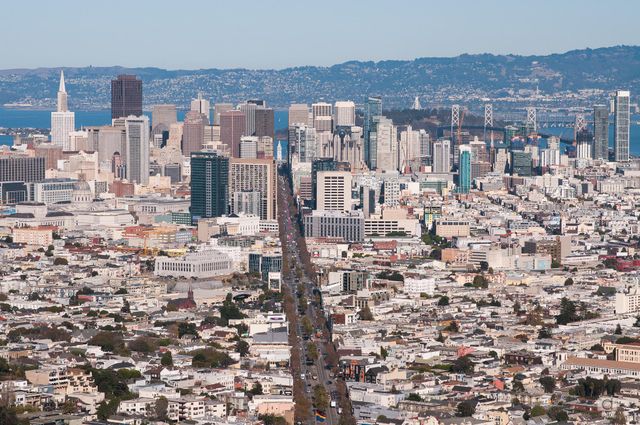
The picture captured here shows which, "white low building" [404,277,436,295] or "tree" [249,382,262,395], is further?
"white low building" [404,277,436,295]

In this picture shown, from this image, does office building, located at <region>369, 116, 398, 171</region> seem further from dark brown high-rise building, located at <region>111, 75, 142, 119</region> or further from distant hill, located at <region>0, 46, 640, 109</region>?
distant hill, located at <region>0, 46, 640, 109</region>

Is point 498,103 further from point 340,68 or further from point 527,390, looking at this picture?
point 527,390

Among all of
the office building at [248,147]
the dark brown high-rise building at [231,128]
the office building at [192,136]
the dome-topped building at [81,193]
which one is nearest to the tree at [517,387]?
the dome-topped building at [81,193]

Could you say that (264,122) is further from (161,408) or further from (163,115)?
(161,408)

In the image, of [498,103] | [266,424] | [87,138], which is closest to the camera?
[266,424]

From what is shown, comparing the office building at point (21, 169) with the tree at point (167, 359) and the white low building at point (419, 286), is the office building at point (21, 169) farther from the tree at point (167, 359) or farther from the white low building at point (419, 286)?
the tree at point (167, 359)

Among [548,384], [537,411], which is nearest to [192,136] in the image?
[548,384]

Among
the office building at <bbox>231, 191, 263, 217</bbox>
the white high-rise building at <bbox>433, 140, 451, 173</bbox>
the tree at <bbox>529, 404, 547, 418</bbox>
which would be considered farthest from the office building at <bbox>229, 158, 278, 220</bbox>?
the tree at <bbox>529, 404, 547, 418</bbox>

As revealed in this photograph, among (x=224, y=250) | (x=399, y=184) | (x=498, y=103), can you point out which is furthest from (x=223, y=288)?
(x=498, y=103)
